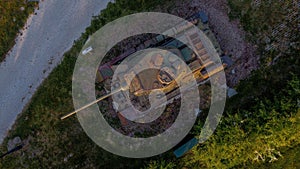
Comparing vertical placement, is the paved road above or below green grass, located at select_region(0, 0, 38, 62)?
below

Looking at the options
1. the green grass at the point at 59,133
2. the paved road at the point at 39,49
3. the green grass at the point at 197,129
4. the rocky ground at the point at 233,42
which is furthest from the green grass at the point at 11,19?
the rocky ground at the point at 233,42

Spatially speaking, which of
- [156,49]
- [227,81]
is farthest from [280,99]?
[156,49]

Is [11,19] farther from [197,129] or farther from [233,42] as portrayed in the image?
[233,42]

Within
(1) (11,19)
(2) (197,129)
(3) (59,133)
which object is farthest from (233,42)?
(1) (11,19)

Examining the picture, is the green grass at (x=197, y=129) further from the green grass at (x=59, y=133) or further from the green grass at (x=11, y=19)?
the green grass at (x=11, y=19)

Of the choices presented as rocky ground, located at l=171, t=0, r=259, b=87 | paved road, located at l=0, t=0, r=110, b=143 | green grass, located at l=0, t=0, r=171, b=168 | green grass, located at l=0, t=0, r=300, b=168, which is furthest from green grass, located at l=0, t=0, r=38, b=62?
rocky ground, located at l=171, t=0, r=259, b=87

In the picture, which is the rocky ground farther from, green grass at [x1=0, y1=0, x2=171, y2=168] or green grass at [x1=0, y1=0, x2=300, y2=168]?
green grass at [x1=0, y1=0, x2=171, y2=168]
